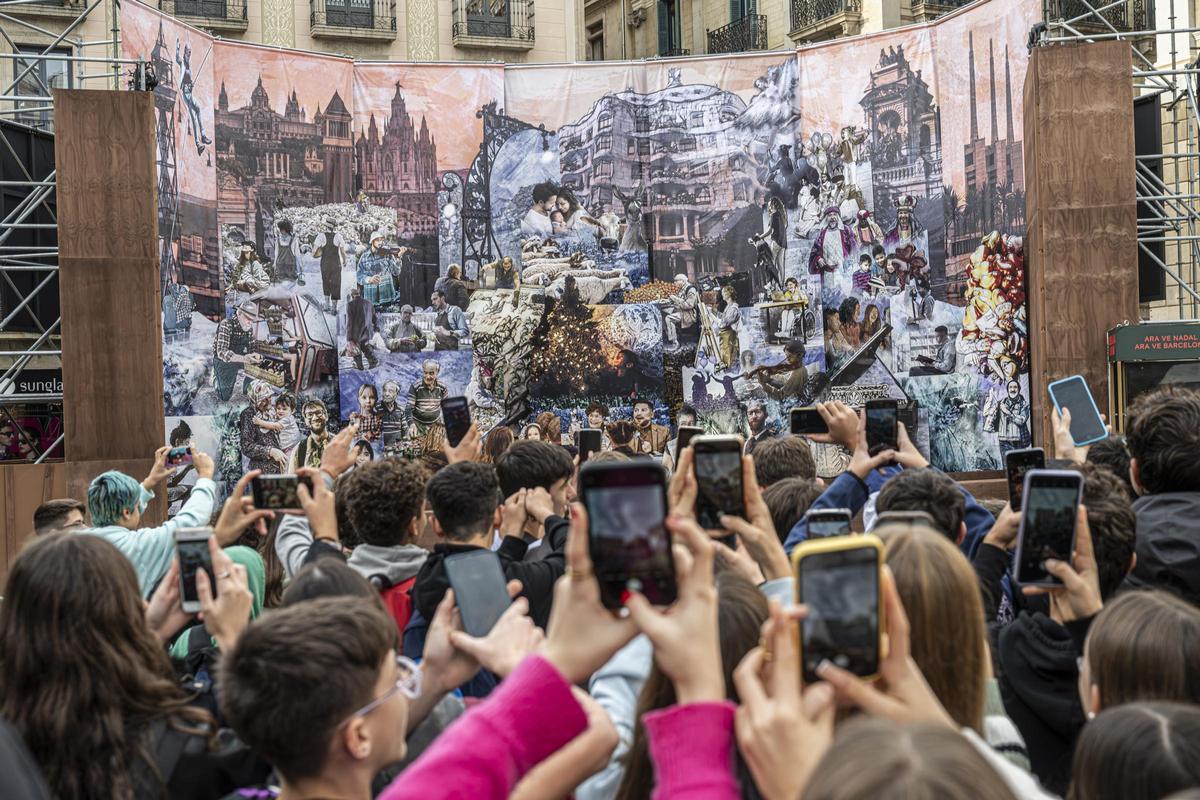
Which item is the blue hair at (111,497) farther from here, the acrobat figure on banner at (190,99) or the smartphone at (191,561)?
the acrobat figure on banner at (190,99)

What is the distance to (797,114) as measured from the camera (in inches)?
690

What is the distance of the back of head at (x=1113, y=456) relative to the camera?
566 centimetres

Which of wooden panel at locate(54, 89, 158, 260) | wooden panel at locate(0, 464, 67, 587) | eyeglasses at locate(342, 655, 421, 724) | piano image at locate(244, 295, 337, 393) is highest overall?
wooden panel at locate(54, 89, 158, 260)

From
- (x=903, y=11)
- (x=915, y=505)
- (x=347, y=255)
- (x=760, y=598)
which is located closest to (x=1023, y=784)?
(x=760, y=598)

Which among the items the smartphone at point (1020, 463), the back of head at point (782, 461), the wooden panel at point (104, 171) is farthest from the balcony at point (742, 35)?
the smartphone at point (1020, 463)

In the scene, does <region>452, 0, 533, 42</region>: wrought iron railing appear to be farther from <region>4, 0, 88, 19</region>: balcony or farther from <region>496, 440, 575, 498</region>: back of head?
<region>496, 440, 575, 498</region>: back of head

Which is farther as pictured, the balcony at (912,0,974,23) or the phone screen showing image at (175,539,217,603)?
the balcony at (912,0,974,23)

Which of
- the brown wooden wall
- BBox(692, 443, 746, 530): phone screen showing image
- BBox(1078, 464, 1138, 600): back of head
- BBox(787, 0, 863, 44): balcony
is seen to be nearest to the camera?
BBox(692, 443, 746, 530): phone screen showing image

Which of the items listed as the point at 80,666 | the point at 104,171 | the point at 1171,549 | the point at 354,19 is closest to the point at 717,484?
the point at 80,666

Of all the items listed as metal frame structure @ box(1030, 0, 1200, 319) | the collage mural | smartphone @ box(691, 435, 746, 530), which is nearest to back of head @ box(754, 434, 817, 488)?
smartphone @ box(691, 435, 746, 530)

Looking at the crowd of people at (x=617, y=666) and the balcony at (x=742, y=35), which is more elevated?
the balcony at (x=742, y=35)

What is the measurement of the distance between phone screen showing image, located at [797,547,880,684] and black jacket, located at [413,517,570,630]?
2.09 metres

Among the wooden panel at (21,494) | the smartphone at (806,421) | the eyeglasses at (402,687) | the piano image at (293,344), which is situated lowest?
the wooden panel at (21,494)

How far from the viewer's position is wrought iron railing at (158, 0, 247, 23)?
20.8m
